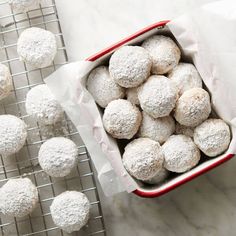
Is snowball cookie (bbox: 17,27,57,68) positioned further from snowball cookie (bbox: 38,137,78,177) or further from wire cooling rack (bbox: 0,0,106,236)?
snowball cookie (bbox: 38,137,78,177)

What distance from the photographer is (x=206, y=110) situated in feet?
3.73

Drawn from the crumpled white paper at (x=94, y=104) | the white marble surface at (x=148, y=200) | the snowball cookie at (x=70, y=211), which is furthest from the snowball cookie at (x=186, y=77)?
the snowball cookie at (x=70, y=211)

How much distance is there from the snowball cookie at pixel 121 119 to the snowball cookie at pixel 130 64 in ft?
0.19

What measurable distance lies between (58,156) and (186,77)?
1.21 ft

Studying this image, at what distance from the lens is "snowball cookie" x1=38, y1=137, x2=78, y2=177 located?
1.23 meters

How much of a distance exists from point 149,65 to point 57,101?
258mm

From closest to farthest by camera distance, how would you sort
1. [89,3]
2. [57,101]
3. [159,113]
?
[159,113]
[57,101]
[89,3]

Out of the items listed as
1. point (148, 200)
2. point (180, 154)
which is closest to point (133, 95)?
point (180, 154)

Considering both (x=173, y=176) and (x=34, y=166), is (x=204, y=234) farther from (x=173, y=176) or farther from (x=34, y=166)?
(x=34, y=166)

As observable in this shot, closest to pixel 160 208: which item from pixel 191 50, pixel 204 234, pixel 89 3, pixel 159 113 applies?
pixel 204 234

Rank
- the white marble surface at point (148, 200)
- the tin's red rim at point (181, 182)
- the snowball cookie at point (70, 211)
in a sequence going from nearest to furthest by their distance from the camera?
the tin's red rim at point (181, 182) < the snowball cookie at point (70, 211) < the white marble surface at point (148, 200)

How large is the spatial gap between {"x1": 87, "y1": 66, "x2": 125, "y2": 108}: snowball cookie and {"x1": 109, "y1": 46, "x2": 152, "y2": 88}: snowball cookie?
0.10 feet

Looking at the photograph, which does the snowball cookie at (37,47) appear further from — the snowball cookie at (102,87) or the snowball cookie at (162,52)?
the snowball cookie at (162,52)

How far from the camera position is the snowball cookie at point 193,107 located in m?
1.12
